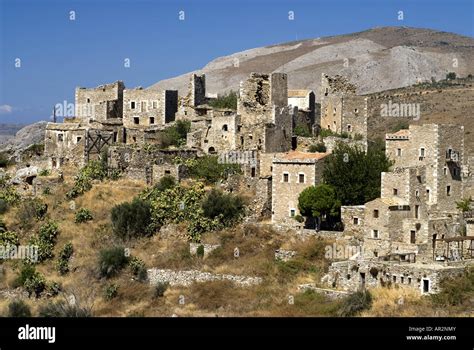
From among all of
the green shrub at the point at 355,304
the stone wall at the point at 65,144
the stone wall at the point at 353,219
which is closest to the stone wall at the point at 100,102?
the stone wall at the point at 65,144

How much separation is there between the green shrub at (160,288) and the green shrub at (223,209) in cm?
359

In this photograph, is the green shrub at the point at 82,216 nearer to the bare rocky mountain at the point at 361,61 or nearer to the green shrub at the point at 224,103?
the green shrub at the point at 224,103

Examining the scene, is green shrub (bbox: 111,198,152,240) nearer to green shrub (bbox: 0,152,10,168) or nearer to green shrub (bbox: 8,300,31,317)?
green shrub (bbox: 8,300,31,317)

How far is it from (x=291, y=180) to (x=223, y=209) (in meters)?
2.91

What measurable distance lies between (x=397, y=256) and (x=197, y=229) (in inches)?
352

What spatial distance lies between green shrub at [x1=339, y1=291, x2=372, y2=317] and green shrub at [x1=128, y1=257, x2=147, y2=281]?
29.9 ft

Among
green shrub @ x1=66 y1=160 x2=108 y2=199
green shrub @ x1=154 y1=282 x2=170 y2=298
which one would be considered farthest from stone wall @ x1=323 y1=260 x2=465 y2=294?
green shrub @ x1=66 y1=160 x2=108 y2=199

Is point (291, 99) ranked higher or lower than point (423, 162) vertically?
higher

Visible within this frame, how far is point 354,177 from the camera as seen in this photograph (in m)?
34.6

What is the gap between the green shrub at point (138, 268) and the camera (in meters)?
34.4

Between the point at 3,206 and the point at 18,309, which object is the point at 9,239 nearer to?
the point at 3,206

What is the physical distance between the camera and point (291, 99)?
154 ft
